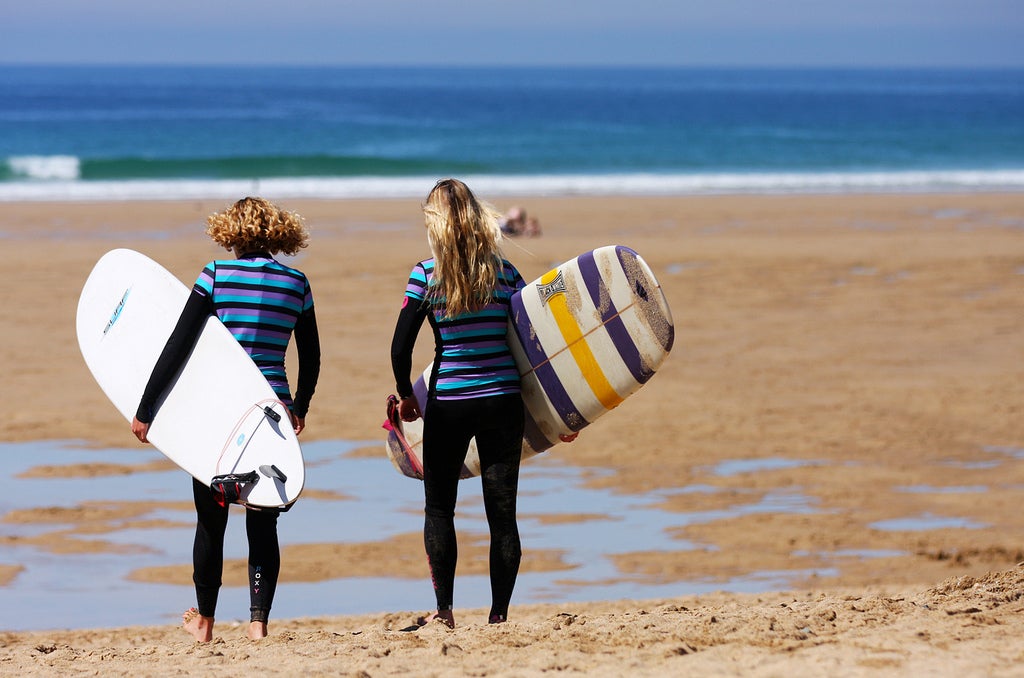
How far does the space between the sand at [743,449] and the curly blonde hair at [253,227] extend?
4.08 feet

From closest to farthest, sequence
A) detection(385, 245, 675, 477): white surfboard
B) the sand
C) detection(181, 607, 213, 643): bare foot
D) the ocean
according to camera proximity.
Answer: the sand
detection(181, 607, 213, 643): bare foot
detection(385, 245, 675, 477): white surfboard
the ocean

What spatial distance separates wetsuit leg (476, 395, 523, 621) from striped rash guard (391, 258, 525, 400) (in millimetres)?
65

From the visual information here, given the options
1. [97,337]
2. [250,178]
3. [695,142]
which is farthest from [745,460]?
[695,142]

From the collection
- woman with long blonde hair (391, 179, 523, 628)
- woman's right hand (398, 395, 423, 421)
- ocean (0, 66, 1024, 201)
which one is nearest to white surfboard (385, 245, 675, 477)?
woman's right hand (398, 395, 423, 421)

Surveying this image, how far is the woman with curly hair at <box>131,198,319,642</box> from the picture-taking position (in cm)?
366

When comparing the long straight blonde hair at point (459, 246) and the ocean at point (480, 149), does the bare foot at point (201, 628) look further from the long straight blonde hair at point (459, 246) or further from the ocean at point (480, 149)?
the ocean at point (480, 149)

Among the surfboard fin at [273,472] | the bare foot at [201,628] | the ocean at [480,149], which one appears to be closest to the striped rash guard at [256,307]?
the surfboard fin at [273,472]

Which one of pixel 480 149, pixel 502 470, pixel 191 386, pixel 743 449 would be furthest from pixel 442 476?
pixel 480 149

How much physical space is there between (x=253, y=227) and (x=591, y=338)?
1232 millimetres

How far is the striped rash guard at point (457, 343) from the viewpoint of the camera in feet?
11.8

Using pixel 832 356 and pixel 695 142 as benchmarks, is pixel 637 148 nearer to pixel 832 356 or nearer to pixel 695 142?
pixel 695 142

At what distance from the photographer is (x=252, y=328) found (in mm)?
3666

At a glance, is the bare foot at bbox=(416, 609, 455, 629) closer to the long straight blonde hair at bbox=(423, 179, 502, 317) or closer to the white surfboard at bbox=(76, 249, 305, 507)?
the white surfboard at bbox=(76, 249, 305, 507)

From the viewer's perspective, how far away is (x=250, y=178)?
29.6 m
